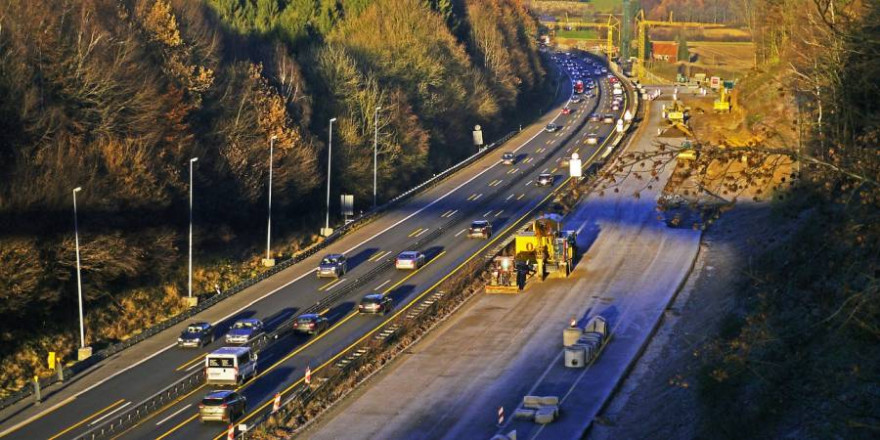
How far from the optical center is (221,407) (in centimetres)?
3922

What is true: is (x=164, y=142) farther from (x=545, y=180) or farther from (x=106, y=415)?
(x=545, y=180)

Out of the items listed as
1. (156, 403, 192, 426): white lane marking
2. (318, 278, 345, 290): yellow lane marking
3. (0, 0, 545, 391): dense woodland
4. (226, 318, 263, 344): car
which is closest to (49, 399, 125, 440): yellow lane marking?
(156, 403, 192, 426): white lane marking

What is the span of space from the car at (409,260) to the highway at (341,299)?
1.17 ft

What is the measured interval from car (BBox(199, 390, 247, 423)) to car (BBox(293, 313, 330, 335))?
10.8 meters

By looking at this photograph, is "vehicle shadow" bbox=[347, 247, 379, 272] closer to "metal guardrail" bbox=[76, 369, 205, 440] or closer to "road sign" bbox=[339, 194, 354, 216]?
"road sign" bbox=[339, 194, 354, 216]

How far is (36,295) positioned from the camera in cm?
5131

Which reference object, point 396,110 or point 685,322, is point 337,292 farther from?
point 396,110

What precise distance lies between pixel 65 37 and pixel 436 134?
47580mm

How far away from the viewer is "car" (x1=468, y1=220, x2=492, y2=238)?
71.1 meters

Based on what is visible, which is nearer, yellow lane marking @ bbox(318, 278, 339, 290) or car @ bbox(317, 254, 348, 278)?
yellow lane marking @ bbox(318, 278, 339, 290)

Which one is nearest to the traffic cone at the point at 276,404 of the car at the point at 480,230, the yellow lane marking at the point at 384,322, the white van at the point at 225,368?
the yellow lane marking at the point at 384,322

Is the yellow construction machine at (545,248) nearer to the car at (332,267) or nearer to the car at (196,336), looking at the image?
the car at (332,267)

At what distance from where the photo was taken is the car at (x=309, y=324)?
51.0 meters

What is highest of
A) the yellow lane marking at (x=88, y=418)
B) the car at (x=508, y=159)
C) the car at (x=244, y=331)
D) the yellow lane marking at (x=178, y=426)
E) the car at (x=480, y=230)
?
the car at (x=508, y=159)
